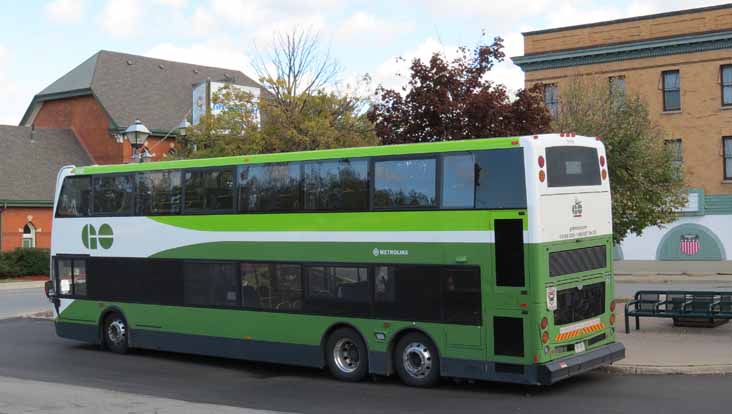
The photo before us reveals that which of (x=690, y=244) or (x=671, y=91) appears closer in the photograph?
(x=690, y=244)

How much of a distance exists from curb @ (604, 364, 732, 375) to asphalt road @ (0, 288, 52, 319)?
1943 centimetres

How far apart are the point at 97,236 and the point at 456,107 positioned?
8.21 meters

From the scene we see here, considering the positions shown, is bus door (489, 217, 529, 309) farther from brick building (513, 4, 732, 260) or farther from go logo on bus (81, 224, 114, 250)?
brick building (513, 4, 732, 260)

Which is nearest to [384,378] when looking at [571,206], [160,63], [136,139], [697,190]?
[571,206]

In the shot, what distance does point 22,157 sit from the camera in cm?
5375

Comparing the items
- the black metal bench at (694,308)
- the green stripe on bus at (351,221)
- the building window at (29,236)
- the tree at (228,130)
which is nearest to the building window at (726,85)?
the tree at (228,130)

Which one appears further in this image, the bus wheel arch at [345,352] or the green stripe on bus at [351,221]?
the bus wheel arch at [345,352]

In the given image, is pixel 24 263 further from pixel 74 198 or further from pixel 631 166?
pixel 631 166

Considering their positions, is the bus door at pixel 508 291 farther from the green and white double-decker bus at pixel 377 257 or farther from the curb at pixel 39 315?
the curb at pixel 39 315

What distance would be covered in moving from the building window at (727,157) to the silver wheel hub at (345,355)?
28.9 m

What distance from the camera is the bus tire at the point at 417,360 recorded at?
13508 mm

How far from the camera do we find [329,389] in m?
14.0

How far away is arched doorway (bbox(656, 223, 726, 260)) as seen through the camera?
38656 millimetres

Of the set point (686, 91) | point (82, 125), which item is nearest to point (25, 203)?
point (82, 125)
